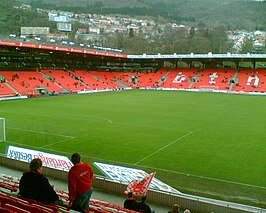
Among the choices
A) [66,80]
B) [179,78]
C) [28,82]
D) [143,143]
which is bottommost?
[66,80]

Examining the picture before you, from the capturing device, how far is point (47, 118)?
27.8 metres

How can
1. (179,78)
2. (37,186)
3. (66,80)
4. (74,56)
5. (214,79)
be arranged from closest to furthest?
1. (37,186)
2. (66,80)
3. (214,79)
4. (74,56)
5. (179,78)

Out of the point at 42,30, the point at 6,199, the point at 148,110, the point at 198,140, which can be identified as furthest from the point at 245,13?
the point at 6,199

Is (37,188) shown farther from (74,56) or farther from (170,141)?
(74,56)

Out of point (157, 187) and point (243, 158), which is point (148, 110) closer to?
point (243, 158)

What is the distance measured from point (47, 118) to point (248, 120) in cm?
1651

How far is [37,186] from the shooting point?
527 centimetres

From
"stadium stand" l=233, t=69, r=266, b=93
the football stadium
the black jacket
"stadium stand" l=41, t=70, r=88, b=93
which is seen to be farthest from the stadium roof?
the black jacket

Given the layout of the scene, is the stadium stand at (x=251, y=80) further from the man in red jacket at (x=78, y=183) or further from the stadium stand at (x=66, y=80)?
the man in red jacket at (x=78, y=183)

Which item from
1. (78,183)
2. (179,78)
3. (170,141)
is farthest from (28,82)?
(78,183)

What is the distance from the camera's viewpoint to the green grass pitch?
1300 centimetres

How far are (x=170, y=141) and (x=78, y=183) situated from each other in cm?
1444

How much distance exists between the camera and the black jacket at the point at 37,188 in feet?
17.3

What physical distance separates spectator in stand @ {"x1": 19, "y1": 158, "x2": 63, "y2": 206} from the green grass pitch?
24.2 ft
